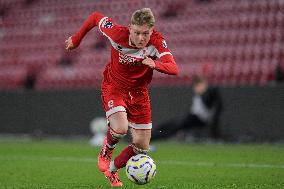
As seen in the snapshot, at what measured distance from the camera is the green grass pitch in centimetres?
730

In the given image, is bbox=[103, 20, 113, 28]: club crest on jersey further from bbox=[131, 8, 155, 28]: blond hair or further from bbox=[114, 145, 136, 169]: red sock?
bbox=[114, 145, 136, 169]: red sock

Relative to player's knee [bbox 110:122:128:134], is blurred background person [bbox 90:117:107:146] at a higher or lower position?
lower

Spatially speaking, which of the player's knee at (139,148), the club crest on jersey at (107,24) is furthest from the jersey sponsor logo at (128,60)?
the player's knee at (139,148)

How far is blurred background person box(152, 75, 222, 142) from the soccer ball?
701 cm

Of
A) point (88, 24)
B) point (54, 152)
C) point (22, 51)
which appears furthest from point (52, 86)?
point (88, 24)

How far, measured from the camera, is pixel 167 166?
9680mm

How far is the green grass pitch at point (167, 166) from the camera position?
730 centimetres

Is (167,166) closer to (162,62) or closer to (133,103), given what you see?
(133,103)

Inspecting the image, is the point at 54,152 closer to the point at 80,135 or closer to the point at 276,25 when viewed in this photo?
the point at 80,135

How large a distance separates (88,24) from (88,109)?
331 inches

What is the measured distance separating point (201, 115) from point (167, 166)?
14.2 feet

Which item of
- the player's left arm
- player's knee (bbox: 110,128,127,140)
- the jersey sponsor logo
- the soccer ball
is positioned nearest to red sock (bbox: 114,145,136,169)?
player's knee (bbox: 110,128,127,140)

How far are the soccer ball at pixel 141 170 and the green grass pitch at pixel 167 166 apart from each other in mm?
226

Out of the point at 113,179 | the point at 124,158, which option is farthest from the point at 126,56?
the point at 113,179
